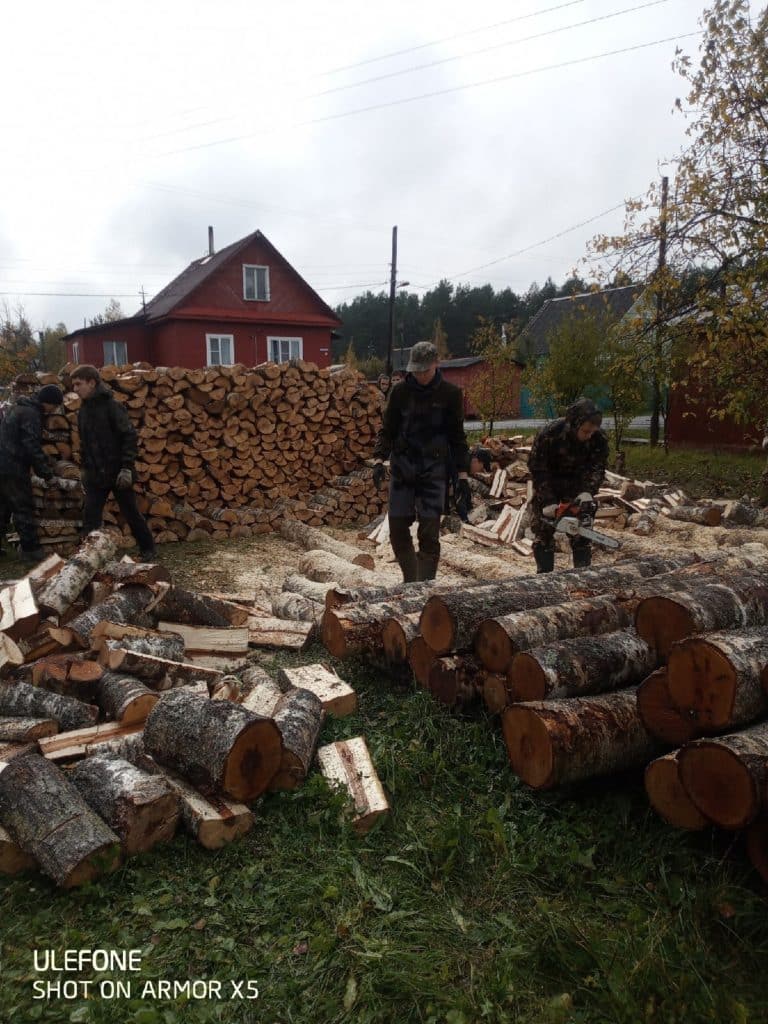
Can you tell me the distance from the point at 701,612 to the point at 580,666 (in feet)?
1.95

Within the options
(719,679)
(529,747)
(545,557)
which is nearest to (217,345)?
(545,557)

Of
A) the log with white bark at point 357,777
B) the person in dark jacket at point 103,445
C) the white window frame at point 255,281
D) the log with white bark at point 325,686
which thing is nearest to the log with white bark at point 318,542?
the person in dark jacket at point 103,445

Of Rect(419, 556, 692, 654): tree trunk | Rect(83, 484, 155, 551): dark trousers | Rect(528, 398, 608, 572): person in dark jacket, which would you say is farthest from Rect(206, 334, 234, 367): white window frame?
Rect(419, 556, 692, 654): tree trunk

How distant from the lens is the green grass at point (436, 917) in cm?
198

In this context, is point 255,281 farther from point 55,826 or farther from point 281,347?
point 55,826

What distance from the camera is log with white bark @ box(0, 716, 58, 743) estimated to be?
310 cm

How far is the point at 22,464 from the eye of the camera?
6.76m

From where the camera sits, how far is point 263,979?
2070 millimetres

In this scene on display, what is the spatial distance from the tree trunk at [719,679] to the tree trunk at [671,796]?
204mm

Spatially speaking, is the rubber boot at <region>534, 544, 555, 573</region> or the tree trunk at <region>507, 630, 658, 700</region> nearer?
the tree trunk at <region>507, 630, 658, 700</region>

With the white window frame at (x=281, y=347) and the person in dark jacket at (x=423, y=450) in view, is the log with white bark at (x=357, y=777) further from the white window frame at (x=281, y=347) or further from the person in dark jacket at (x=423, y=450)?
the white window frame at (x=281, y=347)

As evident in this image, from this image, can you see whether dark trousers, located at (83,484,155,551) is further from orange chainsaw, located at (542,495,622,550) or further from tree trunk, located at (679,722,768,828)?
tree trunk, located at (679,722,768,828)

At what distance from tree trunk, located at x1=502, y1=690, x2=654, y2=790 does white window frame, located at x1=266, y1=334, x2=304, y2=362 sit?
926 inches

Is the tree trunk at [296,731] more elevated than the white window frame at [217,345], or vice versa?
the white window frame at [217,345]
